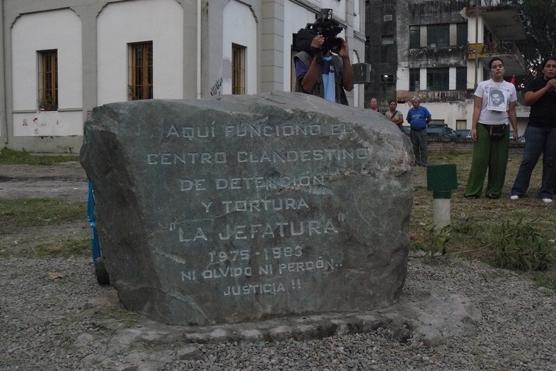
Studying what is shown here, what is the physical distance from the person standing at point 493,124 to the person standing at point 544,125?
10.0 inches

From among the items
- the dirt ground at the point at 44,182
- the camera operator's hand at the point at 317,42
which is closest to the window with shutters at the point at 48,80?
the dirt ground at the point at 44,182

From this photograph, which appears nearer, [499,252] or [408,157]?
[408,157]

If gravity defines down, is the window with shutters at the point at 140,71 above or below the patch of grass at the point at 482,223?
above

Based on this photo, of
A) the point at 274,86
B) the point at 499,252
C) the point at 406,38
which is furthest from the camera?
the point at 406,38

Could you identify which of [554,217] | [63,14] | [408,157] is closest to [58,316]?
[408,157]

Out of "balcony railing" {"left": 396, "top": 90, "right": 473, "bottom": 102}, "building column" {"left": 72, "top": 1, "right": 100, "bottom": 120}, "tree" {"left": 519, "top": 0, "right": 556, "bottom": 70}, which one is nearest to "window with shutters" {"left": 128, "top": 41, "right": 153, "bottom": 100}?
"building column" {"left": 72, "top": 1, "right": 100, "bottom": 120}

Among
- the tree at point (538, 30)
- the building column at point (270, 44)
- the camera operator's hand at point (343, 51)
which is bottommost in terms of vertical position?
the camera operator's hand at point (343, 51)

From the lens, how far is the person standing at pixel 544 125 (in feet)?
25.4

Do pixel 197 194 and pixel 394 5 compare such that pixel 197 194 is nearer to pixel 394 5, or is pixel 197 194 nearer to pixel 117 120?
pixel 117 120

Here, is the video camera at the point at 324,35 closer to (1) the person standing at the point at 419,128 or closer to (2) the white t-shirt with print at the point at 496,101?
(2) the white t-shirt with print at the point at 496,101

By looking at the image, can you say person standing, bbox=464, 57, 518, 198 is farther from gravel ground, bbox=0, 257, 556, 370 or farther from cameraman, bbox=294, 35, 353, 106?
gravel ground, bbox=0, 257, 556, 370

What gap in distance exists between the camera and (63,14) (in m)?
18.1

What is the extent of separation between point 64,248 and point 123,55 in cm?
1219

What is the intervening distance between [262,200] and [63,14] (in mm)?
16413
